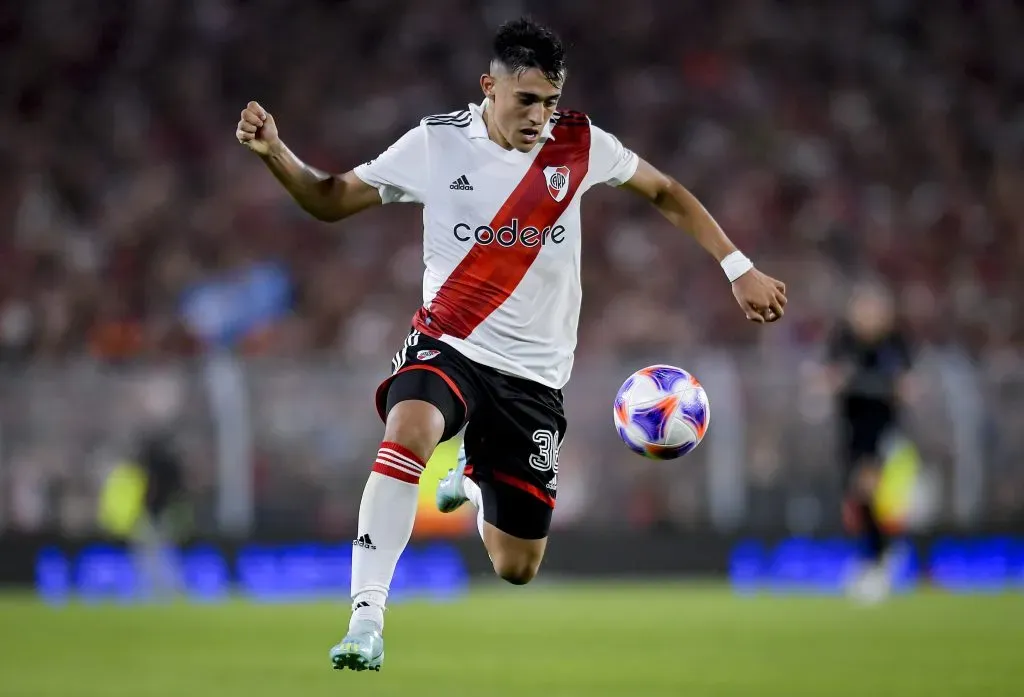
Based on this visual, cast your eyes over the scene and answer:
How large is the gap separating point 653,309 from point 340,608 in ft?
18.6

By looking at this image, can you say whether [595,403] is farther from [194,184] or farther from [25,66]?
[25,66]

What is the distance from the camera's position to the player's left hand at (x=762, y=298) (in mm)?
6406

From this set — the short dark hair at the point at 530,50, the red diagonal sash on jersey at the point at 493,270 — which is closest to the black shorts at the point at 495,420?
the red diagonal sash on jersey at the point at 493,270

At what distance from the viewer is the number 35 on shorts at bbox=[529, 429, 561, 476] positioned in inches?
269

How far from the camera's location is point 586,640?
10.9 m

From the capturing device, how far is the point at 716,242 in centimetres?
673

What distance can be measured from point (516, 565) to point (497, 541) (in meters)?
0.15

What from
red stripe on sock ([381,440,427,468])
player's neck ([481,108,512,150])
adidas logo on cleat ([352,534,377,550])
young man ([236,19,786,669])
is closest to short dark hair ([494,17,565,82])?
young man ([236,19,786,669])

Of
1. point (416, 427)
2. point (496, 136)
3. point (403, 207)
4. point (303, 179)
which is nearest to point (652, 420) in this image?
point (416, 427)

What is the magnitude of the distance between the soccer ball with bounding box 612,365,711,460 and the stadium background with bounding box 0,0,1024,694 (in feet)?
15.9

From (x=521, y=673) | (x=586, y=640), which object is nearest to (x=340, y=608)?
(x=586, y=640)

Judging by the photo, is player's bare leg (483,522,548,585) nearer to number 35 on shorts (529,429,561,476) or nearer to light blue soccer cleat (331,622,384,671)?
number 35 on shorts (529,429,561,476)

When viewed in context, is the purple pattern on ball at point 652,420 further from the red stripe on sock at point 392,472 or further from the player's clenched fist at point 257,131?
the player's clenched fist at point 257,131

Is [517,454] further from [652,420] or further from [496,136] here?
[496,136]
